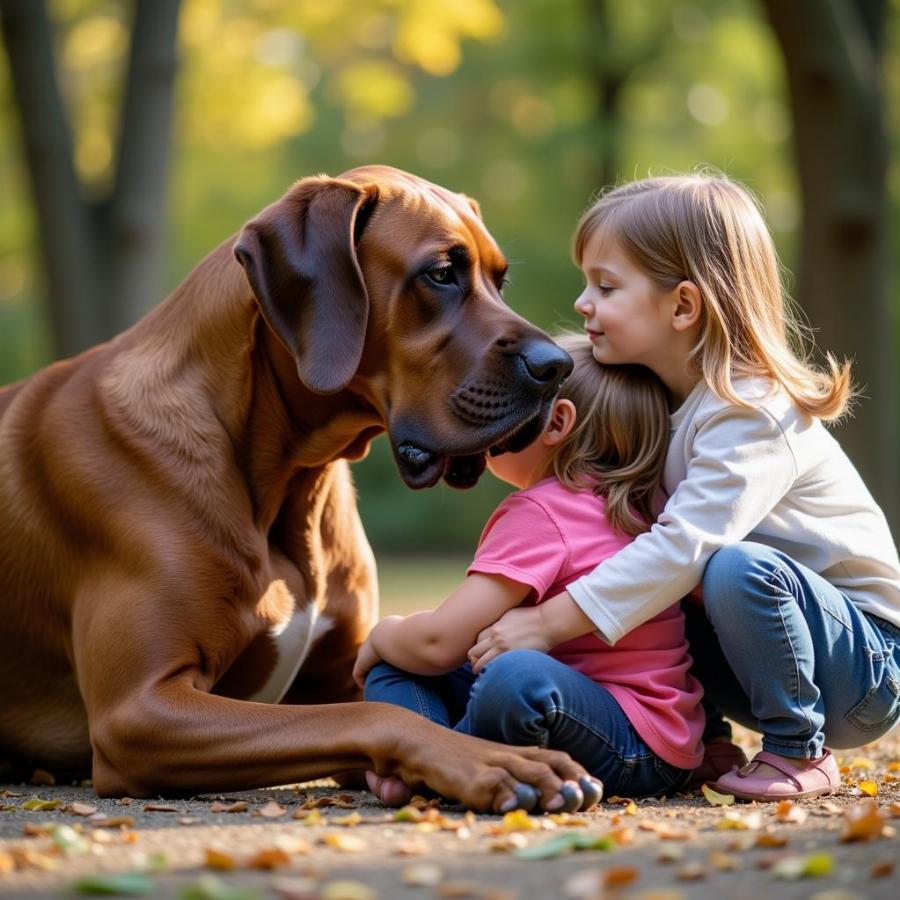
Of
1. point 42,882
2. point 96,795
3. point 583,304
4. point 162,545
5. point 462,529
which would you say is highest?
point 583,304

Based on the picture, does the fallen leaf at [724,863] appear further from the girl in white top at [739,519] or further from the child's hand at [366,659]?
the child's hand at [366,659]

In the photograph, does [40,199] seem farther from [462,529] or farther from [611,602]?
[462,529]

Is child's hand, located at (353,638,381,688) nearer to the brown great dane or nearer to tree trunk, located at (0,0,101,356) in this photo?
the brown great dane

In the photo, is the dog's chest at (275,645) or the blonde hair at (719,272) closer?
the blonde hair at (719,272)

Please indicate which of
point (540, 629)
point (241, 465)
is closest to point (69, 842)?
point (540, 629)

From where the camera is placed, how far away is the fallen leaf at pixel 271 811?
3557 mm

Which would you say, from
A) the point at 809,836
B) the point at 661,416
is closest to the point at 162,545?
the point at 661,416

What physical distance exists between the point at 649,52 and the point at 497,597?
18.3 m

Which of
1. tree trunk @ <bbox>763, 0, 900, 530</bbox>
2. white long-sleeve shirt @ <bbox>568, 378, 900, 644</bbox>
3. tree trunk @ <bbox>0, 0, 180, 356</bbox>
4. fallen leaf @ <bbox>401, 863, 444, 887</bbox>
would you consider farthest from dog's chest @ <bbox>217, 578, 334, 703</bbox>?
tree trunk @ <bbox>763, 0, 900, 530</bbox>

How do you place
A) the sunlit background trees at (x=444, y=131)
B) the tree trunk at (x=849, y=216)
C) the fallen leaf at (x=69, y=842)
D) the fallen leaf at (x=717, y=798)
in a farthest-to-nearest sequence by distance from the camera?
the sunlit background trees at (x=444, y=131), the tree trunk at (x=849, y=216), the fallen leaf at (x=717, y=798), the fallen leaf at (x=69, y=842)

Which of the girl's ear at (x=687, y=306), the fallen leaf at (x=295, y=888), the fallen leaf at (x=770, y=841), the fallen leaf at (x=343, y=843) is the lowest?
the fallen leaf at (x=770, y=841)

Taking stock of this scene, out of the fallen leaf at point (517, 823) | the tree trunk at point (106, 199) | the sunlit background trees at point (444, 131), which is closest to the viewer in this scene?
the fallen leaf at point (517, 823)

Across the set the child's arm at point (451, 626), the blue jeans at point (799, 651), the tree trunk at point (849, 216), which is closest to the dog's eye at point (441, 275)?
the child's arm at point (451, 626)

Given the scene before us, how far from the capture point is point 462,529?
23734mm
